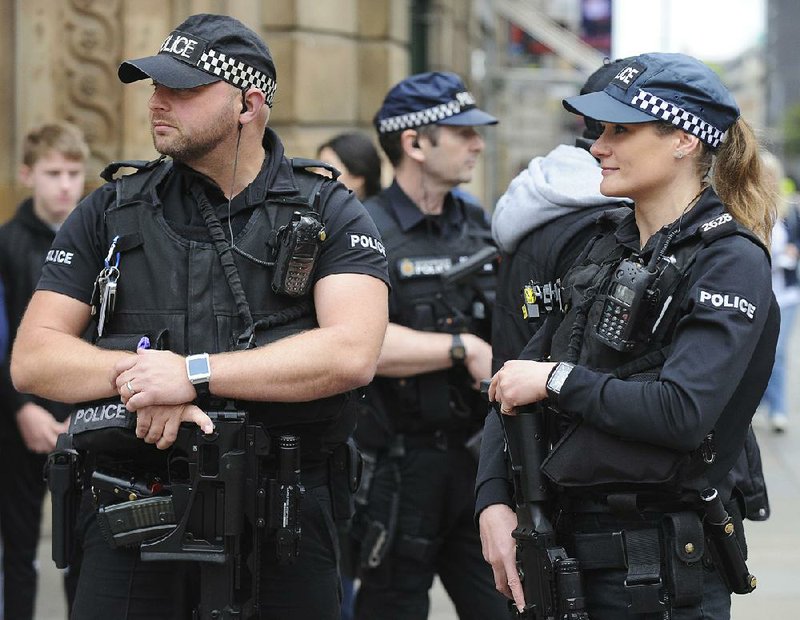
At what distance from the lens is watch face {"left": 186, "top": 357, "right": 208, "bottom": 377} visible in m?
3.13

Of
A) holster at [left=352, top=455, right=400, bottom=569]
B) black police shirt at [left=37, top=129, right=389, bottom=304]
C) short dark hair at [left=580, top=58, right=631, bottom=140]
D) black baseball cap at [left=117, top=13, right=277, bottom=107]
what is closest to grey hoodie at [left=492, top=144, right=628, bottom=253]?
short dark hair at [left=580, top=58, right=631, bottom=140]

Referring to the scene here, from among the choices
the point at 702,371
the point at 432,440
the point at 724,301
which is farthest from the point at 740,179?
the point at 432,440

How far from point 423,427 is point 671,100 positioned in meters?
2.00

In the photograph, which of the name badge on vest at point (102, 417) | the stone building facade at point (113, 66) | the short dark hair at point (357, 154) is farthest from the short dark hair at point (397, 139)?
the stone building facade at point (113, 66)

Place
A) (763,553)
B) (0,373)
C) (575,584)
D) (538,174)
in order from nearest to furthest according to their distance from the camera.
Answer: (575,584), (538,174), (0,373), (763,553)

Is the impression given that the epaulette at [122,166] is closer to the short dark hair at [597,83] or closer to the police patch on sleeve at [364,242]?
the police patch on sleeve at [364,242]

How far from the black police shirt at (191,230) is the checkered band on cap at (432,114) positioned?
152 centimetres

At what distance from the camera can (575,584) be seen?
286 centimetres

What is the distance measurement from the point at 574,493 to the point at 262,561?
2.75 feet

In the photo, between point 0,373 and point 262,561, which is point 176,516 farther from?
point 0,373

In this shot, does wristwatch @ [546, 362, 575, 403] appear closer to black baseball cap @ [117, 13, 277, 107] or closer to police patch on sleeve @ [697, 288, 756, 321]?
police patch on sleeve @ [697, 288, 756, 321]

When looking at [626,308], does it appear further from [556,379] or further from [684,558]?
[684,558]

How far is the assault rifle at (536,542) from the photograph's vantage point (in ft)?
9.39

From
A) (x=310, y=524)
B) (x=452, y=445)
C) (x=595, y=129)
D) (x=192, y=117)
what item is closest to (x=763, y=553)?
(x=452, y=445)
